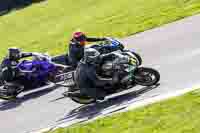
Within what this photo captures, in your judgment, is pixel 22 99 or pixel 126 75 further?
pixel 22 99

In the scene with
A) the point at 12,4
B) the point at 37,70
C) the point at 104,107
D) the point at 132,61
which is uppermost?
the point at 12,4

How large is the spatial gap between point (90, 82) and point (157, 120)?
313 centimetres

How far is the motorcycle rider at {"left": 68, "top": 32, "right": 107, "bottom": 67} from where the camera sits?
639 inches

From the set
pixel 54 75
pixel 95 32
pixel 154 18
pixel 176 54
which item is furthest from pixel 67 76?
pixel 95 32

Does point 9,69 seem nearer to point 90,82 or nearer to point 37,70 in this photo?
point 37,70

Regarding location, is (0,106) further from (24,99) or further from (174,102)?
(174,102)

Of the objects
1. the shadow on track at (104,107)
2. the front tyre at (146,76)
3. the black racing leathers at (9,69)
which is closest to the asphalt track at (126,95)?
the shadow on track at (104,107)

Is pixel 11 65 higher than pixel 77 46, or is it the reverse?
pixel 77 46

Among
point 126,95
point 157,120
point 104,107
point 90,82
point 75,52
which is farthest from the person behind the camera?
point 75,52

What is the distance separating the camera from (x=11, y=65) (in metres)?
18.0

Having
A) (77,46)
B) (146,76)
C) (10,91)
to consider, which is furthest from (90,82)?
(10,91)

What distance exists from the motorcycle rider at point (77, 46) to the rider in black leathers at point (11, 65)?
1.59 m

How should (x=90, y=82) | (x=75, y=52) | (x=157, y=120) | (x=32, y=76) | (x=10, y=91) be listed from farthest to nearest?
(x=32, y=76)
(x=10, y=91)
(x=75, y=52)
(x=90, y=82)
(x=157, y=120)

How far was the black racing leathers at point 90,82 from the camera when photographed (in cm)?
1467
